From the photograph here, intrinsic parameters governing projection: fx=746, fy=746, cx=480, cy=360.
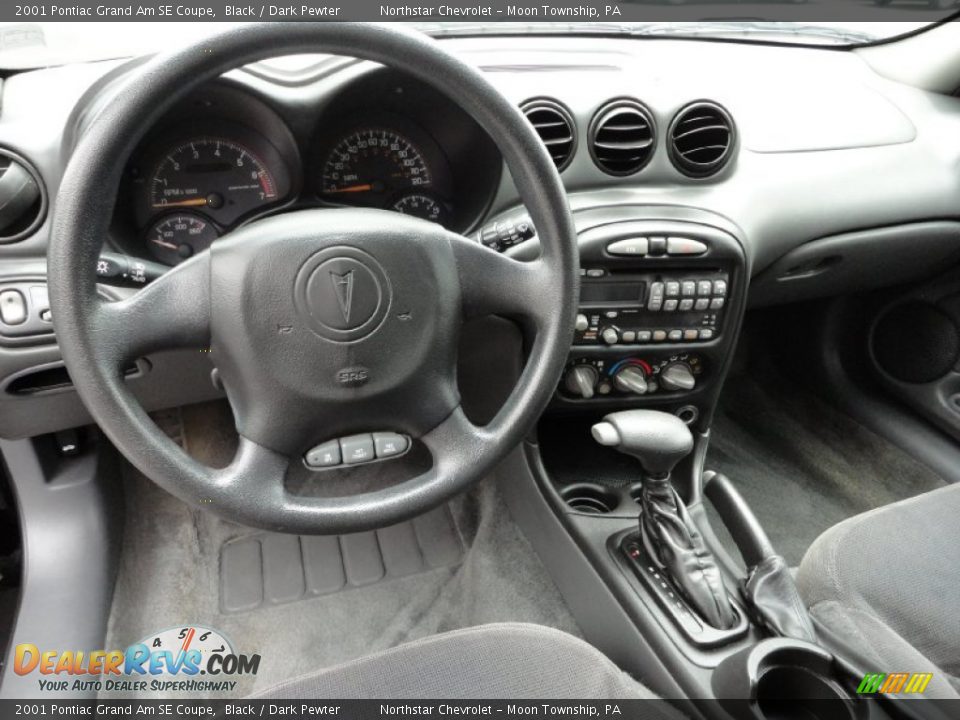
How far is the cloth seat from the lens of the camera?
1.00 meters

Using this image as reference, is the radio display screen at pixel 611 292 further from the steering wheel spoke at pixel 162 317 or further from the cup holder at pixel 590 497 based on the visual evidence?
the steering wheel spoke at pixel 162 317

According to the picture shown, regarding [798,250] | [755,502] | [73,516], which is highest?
[798,250]

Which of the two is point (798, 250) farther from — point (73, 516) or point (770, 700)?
point (73, 516)

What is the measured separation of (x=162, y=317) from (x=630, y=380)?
35.1 inches

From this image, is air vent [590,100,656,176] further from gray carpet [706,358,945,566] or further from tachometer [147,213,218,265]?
gray carpet [706,358,945,566]

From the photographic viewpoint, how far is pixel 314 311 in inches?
35.0

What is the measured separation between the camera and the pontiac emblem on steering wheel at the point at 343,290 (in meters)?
0.89

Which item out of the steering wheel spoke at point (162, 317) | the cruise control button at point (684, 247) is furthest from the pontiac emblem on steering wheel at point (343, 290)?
the cruise control button at point (684, 247)

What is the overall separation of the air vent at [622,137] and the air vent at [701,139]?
54mm

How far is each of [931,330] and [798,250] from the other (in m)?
0.66

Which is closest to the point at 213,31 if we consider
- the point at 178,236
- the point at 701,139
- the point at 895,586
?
the point at 178,236

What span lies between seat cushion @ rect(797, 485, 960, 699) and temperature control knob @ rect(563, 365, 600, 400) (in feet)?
1.57

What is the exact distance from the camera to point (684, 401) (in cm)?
157

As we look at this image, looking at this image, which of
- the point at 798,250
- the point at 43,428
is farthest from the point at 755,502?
the point at 43,428
